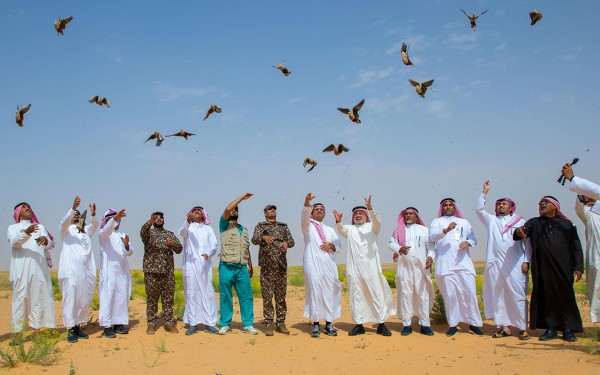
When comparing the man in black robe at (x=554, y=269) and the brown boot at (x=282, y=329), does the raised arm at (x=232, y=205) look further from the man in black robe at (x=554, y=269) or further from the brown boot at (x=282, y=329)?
the man in black robe at (x=554, y=269)

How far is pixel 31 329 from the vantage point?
8.88 m

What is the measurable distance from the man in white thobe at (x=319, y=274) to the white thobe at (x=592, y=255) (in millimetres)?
3797

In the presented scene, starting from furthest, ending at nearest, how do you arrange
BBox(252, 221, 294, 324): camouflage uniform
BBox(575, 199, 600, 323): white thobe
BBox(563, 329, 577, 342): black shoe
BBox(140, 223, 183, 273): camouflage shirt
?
BBox(140, 223, 183, 273): camouflage shirt, BBox(252, 221, 294, 324): camouflage uniform, BBox(575, 199, 600, 323): white thobe, BBox(563, 329, 577, 342): black shoe

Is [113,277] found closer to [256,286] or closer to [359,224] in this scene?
[359,224]

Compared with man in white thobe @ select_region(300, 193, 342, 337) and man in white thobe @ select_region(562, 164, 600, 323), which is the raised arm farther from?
man in white thobe @ select_region(562, 164, 600, 323)

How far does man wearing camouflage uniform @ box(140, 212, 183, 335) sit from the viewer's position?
28.5 feet

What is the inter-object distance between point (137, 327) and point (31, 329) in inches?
67.2

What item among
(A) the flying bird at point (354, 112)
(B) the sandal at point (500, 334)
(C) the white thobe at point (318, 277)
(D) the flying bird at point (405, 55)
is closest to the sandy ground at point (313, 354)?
(B) the sandal at point (500, 334)

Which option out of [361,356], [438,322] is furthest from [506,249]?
[361,356]

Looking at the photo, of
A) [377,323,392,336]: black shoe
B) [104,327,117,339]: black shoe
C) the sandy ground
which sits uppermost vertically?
[104,327,117,339]: black shoe

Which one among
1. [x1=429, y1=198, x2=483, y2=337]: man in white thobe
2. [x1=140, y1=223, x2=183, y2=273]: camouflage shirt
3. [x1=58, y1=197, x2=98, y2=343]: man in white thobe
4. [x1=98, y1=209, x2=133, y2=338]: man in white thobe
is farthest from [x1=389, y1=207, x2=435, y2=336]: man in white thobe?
[x1=58, y1=197, x2=98, y2=343]: man in white thobe

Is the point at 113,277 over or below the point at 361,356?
over

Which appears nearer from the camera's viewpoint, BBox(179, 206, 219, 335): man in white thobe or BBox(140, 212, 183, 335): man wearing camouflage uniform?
BBox(140, 212, 183, 335): man wearing camouflage uniform

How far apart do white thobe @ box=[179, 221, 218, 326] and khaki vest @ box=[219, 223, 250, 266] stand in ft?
1.85
